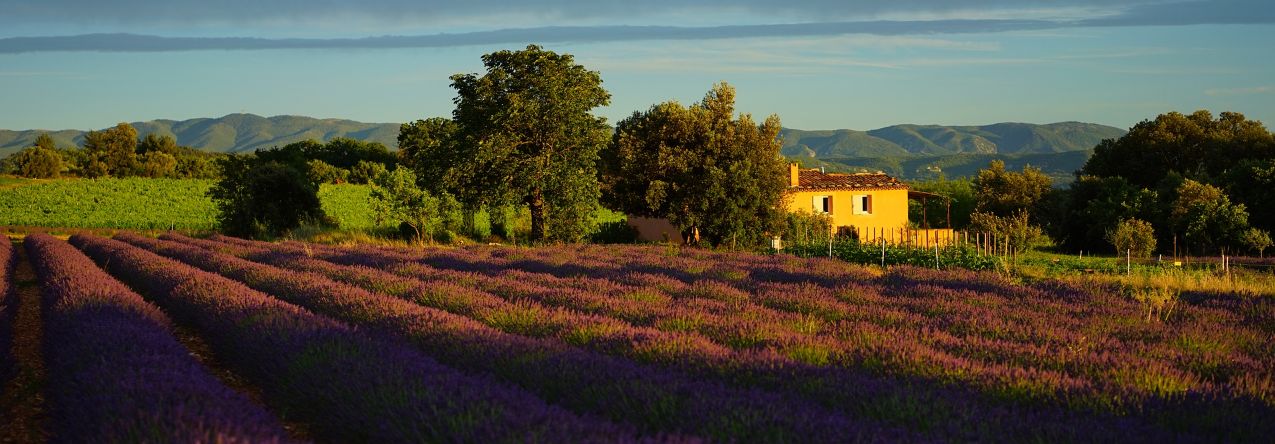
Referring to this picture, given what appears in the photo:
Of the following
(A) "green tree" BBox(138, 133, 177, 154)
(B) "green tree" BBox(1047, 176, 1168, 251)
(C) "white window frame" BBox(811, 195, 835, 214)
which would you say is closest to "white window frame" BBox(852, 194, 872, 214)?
(C) "white window frame" BBox(811, 195, 835, 214)

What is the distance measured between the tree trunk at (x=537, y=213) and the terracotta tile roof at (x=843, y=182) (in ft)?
62.4

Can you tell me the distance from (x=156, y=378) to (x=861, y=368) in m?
4.44

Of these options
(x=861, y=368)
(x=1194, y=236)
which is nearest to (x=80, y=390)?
(x=861, y=368)

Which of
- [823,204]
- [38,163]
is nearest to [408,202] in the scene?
[823,204]

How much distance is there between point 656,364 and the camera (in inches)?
250

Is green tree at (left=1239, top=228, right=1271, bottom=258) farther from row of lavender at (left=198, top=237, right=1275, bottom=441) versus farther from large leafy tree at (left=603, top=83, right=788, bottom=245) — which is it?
row of lavender at (left=198, top=237, right=1275, bottom=441)

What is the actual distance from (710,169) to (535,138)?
6.77 metres

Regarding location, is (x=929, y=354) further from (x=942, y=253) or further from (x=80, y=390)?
(x=942, y=253)

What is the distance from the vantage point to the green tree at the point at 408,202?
113 ft

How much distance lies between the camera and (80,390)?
5754mm

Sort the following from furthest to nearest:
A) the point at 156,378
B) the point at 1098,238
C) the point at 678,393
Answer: the point at 1098,238
the point at 156,378
the point at 678,393

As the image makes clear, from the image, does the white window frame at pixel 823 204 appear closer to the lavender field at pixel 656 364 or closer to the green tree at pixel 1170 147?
the green tree at pixel 1170 147

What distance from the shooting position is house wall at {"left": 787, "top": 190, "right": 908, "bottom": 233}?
47.6 meters

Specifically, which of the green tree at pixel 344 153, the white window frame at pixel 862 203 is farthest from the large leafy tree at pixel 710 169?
the green tree at pixel 344 153
